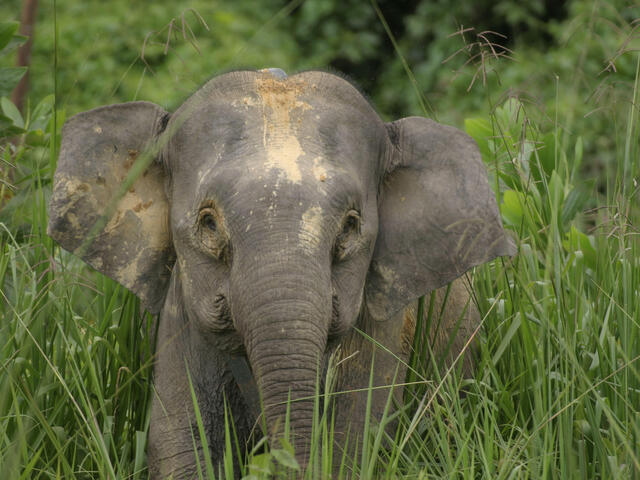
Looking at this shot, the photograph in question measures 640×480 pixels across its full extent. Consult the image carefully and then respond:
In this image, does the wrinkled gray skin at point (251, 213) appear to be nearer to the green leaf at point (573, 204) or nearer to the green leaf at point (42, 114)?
the green leaf at point (573, 204)

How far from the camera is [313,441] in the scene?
9.53ft

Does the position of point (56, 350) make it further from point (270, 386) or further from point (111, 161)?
point (270, 386)

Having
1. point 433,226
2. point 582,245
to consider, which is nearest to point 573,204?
point 582,245

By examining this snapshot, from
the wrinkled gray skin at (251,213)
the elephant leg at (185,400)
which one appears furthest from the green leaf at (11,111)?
the elephant leg at (185,400)

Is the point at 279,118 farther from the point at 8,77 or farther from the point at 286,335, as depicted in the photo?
the point at 8,77

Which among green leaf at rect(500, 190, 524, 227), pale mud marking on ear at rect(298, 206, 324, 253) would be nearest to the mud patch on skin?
pale mud marking on ear at rect(298, 206, 324, 253)

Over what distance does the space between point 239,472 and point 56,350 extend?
0.71 m

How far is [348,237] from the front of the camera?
3420mm

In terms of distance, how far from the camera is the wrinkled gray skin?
328 cm

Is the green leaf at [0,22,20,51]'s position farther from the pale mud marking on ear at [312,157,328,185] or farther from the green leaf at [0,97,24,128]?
the pale mud marking on ear at [312,157,328,185]

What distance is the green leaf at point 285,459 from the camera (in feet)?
8.64

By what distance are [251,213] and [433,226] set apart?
0.80 m

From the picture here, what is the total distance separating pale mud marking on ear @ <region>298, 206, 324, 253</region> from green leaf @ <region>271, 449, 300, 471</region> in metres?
0.63

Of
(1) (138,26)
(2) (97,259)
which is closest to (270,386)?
(2) (97,259)
